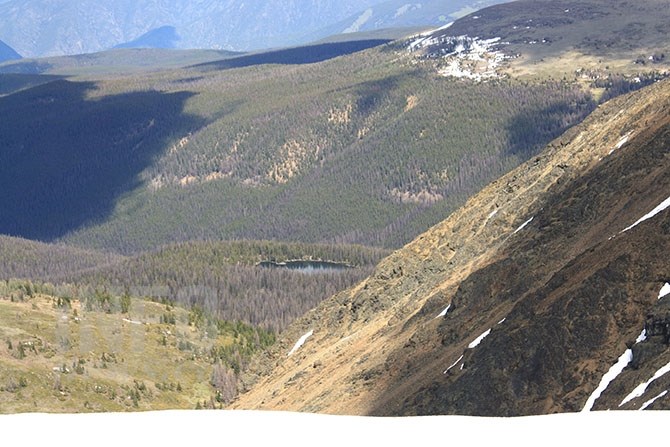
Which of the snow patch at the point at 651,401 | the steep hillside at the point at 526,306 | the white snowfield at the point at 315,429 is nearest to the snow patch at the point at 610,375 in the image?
the steep hillside at the point at 526,306

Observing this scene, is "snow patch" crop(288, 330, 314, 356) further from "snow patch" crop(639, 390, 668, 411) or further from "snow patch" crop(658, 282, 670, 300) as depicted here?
"snow patch" crop(639, 390, 668, 411)

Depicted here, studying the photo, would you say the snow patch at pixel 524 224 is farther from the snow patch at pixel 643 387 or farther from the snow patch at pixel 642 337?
the snow patch at pixel 643 387

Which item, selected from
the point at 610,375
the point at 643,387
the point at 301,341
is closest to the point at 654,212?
the point at 610,375

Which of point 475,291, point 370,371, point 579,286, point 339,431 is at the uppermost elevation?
point 339,431

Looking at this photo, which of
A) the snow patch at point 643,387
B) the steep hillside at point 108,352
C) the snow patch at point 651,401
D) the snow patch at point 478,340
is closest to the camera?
A: the snow patch at point 651,401

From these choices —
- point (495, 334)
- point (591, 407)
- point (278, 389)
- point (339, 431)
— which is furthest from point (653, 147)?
point (339, 431)

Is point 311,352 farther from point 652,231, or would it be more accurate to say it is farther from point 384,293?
point 652,231
